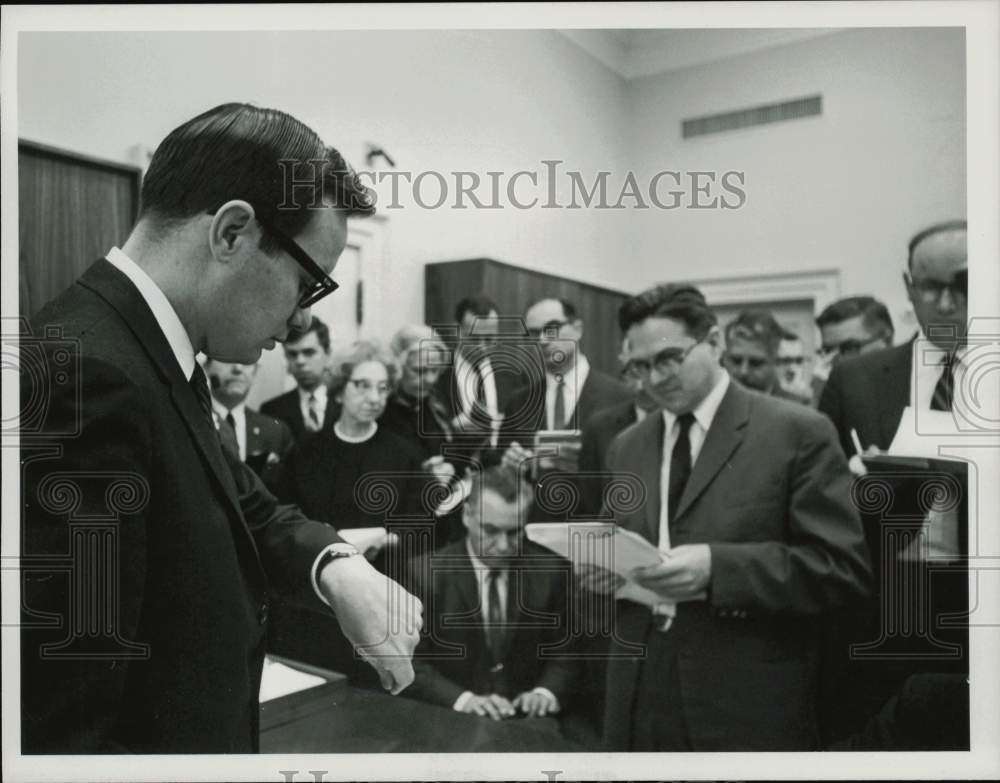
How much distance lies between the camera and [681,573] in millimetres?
1296

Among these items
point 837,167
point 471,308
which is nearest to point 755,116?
Answer: point 837,167

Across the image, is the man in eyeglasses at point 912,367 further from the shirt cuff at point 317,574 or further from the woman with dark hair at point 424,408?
the shirt cuff at point 317,574

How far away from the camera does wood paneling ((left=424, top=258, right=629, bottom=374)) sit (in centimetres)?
128

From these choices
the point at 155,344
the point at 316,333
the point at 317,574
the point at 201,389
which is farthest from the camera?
the point at 316,333

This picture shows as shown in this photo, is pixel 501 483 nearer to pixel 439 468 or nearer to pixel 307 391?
pixel 439 468

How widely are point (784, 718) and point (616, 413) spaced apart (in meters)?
0.57

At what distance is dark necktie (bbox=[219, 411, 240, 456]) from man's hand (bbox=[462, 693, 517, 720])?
558 millimetres

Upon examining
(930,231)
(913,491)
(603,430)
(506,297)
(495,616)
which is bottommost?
(495,616)

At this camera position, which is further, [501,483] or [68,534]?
[501,483]

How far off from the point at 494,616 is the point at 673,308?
0.58 meters

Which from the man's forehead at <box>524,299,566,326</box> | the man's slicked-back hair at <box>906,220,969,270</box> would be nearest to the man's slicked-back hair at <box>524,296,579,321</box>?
the man's forehead at <box>524,299,566,326</box>

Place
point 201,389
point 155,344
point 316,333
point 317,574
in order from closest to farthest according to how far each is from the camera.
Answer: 1. point 155,344
2. point 201,389
3. point 317,574
4. point 316,333

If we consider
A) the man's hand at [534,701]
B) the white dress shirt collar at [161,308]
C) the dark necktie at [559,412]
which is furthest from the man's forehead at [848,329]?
the white dress shirt collar at [161,308]

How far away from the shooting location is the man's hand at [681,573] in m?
1.29
